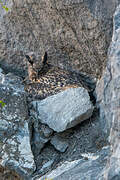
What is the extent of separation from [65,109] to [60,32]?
112 centimetres

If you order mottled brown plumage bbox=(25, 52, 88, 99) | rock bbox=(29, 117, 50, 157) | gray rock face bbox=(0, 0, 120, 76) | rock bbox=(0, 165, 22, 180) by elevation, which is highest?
gray rock face bbox=(0, 0, 120, 76)

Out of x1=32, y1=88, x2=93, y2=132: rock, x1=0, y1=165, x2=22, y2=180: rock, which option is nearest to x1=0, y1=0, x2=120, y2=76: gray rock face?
x1=32, y1=88, x2=93, y2=132: rock

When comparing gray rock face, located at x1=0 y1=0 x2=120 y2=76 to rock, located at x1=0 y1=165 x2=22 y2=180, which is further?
gray rock face, located at x1=0 y1=0 x2=120 y2=76

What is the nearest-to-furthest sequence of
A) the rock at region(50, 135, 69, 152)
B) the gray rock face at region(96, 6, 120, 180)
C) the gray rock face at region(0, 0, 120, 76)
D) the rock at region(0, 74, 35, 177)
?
the gray rock face at region(96, 6, 120, 180) → the rock at region(0, 74, 35, 177) → the rock at region(50, 135, 69, 152) → the gray rock face at region(0, 0, 120, 76)

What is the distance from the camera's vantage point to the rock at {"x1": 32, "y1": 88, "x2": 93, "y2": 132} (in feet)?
13.7

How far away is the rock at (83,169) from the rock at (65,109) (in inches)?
21.3

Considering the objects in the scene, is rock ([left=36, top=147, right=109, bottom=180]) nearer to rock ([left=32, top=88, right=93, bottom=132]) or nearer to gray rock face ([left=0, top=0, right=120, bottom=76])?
rock ([left=32, top=88, right=93, bottom=132])

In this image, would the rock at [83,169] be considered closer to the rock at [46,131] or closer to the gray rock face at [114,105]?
the gray rock face at [114,105]

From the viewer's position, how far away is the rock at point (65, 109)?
4164 millimetres

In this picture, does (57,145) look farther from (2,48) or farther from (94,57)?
(2,48)

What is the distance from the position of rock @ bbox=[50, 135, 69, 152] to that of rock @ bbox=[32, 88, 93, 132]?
0.39ft

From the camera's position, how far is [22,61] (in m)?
5.55

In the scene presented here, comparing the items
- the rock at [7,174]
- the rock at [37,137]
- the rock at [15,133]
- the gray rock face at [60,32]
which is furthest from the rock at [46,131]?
the gray rock face at [60,32]

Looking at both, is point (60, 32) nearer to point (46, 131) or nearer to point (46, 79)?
point (46, 79)
